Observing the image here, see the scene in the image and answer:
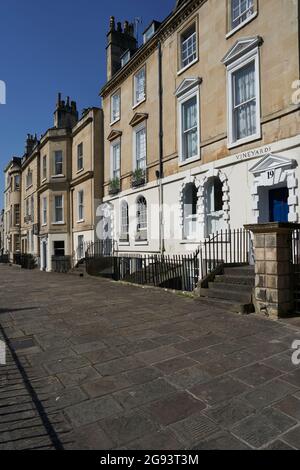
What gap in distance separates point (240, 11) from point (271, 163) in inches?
224

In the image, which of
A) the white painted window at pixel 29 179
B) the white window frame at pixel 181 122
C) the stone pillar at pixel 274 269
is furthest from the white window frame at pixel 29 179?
the stone pillar at pixel 274 269

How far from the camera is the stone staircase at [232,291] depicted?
7167 mm

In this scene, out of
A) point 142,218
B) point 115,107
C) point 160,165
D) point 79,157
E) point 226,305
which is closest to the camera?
point 226,305

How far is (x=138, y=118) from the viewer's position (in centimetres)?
1623

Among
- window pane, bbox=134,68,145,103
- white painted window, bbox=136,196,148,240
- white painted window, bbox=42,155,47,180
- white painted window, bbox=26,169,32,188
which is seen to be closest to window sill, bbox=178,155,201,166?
white painted window, bbox=136,196,148,240

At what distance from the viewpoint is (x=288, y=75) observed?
29.9 feet

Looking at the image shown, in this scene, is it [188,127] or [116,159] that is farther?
[116,159]

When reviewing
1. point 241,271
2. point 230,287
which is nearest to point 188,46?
point 241,271

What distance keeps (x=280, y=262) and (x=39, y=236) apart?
23358 mm

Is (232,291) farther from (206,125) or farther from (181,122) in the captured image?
(181,122)

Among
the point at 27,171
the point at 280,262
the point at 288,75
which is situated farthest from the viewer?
the point at 27,171

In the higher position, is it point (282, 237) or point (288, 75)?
point (288, 75)

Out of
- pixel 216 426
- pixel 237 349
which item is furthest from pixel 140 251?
pixel 216 426
